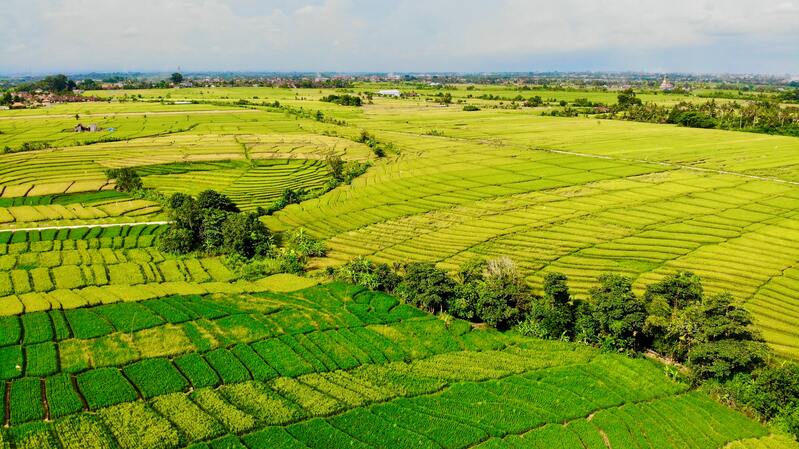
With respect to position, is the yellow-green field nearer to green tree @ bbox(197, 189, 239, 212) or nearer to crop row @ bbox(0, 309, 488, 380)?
green tree @ bbox(197, 189, 239, 212)

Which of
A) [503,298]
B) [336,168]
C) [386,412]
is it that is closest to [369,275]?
[503,298]

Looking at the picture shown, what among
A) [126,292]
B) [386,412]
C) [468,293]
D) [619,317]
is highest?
[619,317]

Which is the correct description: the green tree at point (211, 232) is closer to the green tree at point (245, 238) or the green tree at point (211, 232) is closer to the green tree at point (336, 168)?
the green tree at point (245, 238)

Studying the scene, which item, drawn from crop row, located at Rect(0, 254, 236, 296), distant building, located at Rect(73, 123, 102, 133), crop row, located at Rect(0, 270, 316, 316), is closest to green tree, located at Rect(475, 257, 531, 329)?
crop row, located at Rect(0, 270, 316, 316)

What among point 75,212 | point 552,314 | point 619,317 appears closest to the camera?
point 619,317

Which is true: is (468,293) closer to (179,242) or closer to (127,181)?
(179,242)

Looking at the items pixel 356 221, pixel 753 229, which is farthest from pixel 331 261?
pixel 753 229

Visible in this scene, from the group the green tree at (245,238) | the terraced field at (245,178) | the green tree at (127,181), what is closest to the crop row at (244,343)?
the green tree at (245,238)
